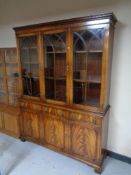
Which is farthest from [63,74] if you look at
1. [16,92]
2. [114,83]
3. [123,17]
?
[16,92]

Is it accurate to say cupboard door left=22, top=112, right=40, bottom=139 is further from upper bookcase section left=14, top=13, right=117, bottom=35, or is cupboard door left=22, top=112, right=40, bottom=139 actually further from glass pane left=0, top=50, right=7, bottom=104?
upper bookcase section left=14, top=13, right=117, bottom=35

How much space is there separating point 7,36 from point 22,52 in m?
0.83

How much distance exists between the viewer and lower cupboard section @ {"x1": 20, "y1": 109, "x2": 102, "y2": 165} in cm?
196

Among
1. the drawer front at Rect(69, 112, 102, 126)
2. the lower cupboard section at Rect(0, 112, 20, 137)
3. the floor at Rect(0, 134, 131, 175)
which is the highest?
the drawer front at Rect(69, 112, 102, 126)

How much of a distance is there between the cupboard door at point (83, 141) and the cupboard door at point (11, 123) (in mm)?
1240

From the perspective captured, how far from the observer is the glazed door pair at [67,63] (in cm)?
180

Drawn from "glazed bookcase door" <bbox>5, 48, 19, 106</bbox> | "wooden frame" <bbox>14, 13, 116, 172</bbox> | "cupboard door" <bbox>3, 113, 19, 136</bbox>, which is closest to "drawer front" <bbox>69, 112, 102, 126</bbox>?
"wooden frame" <bbox>14, 13, 116, 172</bbox>

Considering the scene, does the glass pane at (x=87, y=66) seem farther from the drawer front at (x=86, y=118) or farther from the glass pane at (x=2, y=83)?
the glass pane at (x=2, y=83)

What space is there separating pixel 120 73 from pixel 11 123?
7.31 ft

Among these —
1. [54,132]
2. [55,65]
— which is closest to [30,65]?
[55,65]

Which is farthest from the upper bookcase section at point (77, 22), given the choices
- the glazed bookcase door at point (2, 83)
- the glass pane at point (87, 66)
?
the glazed bookcase door at point (2, 83)

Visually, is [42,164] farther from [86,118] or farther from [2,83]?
[2,83]

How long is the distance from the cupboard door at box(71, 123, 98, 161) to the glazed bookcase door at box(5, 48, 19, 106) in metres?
1.47

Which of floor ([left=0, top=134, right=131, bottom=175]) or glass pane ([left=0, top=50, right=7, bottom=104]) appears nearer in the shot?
floor ([left=0, top=134, right=131, bottom=175])
